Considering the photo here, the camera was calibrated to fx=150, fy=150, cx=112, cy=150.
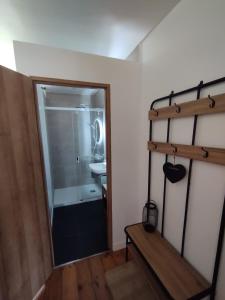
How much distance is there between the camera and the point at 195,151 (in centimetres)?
108

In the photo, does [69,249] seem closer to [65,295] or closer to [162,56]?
[65,295]

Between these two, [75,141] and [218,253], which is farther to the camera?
[75,141]

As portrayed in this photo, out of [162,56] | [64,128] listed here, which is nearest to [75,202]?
[64,128]

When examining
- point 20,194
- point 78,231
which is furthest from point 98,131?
point 20,194

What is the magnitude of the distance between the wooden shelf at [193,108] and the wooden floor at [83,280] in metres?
1.82

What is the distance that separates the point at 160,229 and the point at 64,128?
2941 mm

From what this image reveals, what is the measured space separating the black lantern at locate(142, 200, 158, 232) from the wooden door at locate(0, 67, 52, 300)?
111cm

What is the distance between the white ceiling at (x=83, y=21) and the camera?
48.9 inches

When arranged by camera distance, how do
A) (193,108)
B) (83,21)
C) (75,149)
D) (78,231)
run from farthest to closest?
(75,149) < (78,231) < (83,21) < (193,108)

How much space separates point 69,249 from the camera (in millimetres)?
2049

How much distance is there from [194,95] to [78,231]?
2431 millimetres

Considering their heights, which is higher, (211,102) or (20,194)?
(211,102)

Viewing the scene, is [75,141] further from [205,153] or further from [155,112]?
[205,153]

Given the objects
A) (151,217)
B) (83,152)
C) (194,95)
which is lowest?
(151,217)
